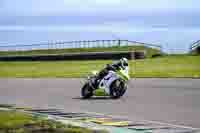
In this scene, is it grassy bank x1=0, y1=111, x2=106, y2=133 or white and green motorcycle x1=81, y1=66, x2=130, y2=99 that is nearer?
grassy bank x1=0, y1=111, x2=106, y2=133

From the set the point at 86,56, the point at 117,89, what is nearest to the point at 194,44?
the point at 86,56

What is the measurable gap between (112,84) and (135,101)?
1423 millimetres

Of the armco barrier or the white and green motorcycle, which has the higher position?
the armco barrier

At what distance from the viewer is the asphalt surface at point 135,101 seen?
16.2 meters

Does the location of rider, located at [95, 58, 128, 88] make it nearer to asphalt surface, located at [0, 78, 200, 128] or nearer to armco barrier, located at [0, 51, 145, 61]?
asphalt surface, located at [0, 78, 200, 128]

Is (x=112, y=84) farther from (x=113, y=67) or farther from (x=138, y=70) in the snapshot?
(x=138, y=70)

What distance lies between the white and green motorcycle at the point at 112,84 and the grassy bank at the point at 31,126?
717 cm

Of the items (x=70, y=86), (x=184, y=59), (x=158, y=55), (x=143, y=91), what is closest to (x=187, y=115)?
(x=143, y=91)

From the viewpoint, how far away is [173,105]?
1858cm

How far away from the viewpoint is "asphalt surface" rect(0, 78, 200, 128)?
16234mm

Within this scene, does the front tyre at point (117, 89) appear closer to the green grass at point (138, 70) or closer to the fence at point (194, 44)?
the green grass at point (138, 70)

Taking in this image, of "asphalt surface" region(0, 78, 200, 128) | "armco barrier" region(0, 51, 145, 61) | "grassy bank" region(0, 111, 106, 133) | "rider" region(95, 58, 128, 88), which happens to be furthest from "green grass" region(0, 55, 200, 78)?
"grassy bank" region(0, 111, 106, 133)

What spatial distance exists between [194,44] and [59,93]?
42.3 meters

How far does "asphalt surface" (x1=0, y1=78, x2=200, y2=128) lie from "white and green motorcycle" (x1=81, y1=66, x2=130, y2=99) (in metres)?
0.28
